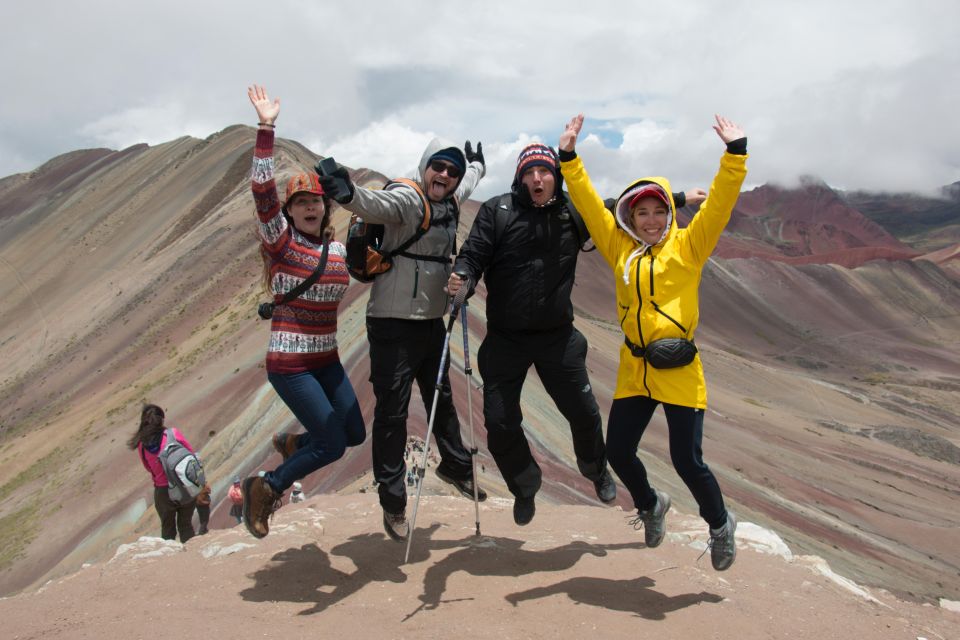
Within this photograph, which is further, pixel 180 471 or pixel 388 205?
pixel 180 471

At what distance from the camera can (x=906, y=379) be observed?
45.5 m

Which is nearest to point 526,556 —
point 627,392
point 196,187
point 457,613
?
point 457,613

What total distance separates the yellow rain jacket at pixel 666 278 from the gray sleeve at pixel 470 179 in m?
0.74

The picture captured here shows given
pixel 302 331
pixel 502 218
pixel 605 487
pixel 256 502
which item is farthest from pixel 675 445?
pixel 256 502

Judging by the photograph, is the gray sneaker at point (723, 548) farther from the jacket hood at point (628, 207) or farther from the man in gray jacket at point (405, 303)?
the man in gray jacket at point (405, 303)

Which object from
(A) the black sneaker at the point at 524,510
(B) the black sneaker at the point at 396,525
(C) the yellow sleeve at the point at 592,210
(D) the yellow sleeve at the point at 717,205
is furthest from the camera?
(A) the black sneaker at the point at 524,510

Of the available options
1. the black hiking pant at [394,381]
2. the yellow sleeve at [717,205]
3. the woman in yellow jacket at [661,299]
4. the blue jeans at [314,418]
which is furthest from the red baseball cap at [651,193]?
the blue jeans at [314,418]

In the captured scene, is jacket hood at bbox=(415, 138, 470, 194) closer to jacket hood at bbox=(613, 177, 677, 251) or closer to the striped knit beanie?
the striped knit beanie

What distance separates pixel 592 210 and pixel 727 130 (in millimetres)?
779

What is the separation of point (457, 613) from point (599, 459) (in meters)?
1.25

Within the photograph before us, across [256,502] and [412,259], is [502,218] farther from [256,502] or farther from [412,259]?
[256,502]

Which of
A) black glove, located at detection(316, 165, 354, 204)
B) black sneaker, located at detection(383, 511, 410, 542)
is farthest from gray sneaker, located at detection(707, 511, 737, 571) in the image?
black glove, located at detection(316, 165, 354, 204)

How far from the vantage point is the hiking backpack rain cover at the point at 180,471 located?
21.2 feet

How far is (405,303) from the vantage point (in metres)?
4.21
